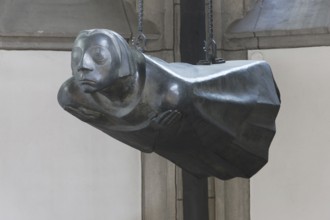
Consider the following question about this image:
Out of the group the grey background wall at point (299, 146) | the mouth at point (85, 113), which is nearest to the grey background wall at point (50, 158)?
the grey background wall at point (299, 146)

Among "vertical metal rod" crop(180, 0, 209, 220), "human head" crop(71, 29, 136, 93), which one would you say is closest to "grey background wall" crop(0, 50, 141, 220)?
"vertical metal rod" crop(180, 0, 209, 220)

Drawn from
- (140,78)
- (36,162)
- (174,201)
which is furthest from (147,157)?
(140,78)

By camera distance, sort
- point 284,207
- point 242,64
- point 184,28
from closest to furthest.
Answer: point 242,64 < point 184,28 < point 284,207

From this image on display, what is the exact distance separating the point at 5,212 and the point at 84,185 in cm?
25

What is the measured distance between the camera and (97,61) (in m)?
1.03

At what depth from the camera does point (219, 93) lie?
3.92ft

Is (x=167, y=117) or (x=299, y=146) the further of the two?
(x=299, y=146)

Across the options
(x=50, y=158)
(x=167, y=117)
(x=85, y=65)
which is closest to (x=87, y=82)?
(x=85, y=65)

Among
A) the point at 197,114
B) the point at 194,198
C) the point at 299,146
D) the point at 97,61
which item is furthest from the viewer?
the point at 299,146

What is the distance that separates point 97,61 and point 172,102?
149 millimetres

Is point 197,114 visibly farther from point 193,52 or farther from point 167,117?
point 193,52

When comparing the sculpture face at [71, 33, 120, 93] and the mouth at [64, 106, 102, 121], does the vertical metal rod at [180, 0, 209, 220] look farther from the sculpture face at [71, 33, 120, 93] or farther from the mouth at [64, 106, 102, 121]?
the sculpture face at [71, 33, 120, 93]

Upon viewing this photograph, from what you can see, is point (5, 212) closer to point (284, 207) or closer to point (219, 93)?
point (284, 207)

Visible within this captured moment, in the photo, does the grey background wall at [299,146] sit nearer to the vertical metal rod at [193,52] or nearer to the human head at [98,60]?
the vertical metal rod at [193,52]
